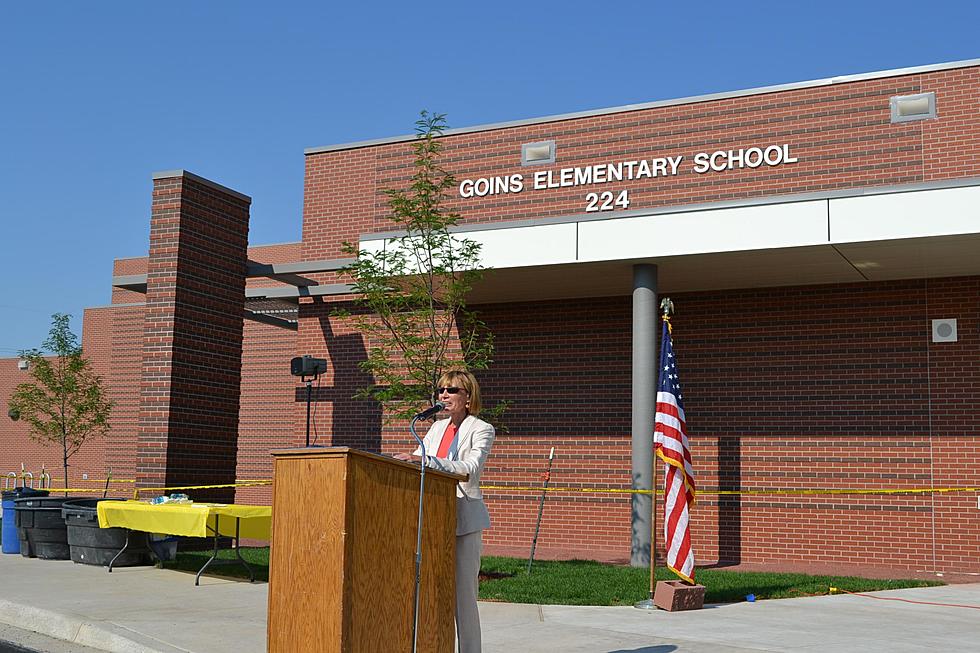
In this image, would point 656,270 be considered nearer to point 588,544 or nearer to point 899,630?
point 588,544

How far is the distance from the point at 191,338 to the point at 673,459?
8.97 m

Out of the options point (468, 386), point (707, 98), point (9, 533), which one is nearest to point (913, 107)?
point (707, 98)

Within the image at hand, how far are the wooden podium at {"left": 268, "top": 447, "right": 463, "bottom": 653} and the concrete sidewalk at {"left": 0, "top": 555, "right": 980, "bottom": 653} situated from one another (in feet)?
8.62

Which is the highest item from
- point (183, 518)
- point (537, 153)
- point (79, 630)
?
point (537, 153)

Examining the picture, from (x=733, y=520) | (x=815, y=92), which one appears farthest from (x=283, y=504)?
(x=815, y=92)

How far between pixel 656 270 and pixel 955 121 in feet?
16.0

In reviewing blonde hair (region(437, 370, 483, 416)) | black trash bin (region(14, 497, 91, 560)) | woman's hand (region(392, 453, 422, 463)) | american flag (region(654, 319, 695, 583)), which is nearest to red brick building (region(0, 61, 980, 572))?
black trash bin (region(14, 497, 91, 560))

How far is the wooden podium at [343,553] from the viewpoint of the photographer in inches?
199

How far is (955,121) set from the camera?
48.9 feet

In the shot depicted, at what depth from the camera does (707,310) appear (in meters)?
16.6

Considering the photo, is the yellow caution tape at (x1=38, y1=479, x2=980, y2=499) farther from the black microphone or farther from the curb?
the black microphone

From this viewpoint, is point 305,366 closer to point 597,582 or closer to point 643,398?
point 643,398

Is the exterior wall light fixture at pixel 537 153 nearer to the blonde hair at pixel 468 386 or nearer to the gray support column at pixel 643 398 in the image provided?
the gray support column at pixel 643 398

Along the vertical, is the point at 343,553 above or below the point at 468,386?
below
